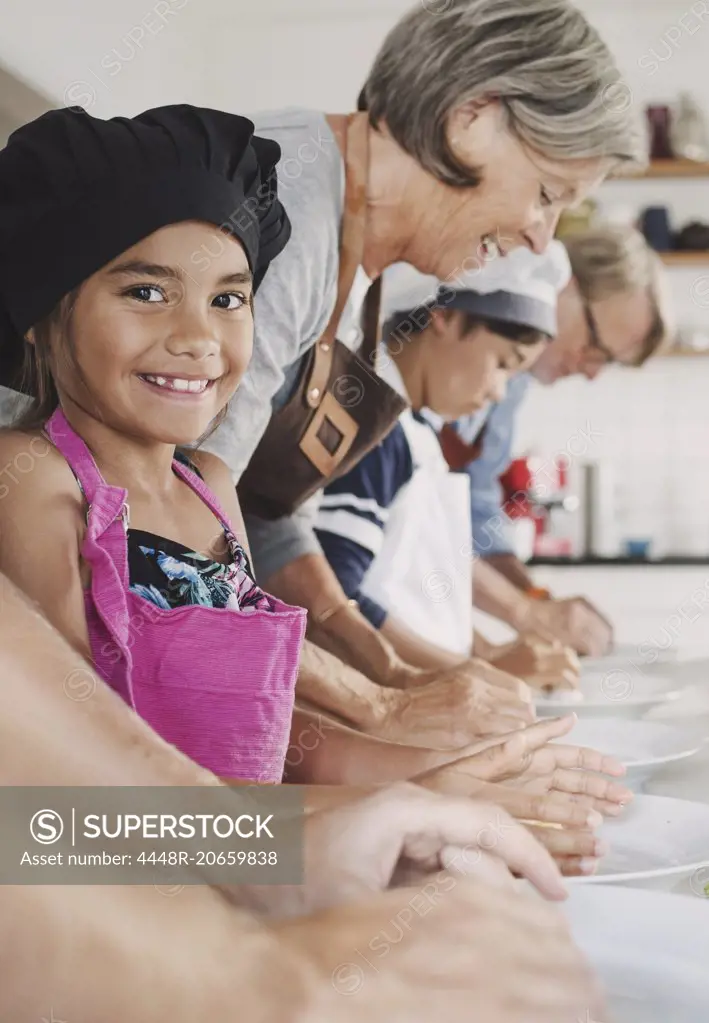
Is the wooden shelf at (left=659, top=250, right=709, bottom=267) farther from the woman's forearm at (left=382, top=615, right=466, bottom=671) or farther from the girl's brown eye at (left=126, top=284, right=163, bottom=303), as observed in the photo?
the girl's brown eye at (left=126, top=284, right=163, bottom=303)

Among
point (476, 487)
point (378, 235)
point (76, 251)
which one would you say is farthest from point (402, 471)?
point (76, 251)

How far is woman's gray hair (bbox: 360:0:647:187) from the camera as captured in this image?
0.72m

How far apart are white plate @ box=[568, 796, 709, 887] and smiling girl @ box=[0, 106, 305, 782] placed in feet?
0.59

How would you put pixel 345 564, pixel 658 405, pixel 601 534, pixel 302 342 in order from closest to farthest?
pixel 302 342, pixel 345 564, pixel 658 405, pixel 601 534

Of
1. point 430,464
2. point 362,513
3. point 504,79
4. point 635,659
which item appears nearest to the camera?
point 504,79

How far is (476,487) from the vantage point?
1.28m

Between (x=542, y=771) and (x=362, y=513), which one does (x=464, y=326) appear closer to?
(x=362, y=513)

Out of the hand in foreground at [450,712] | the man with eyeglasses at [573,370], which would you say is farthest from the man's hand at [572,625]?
the hand in foreground at [450,712]

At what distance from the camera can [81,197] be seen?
0.49 meters

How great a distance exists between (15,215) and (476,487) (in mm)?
845

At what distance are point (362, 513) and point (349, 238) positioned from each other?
0.77ft

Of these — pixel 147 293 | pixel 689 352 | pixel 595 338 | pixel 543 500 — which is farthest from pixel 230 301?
pixel 543 500

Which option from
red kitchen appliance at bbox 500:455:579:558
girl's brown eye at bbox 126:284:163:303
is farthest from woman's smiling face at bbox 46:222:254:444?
red kitchen appliance at bbox 500:455:579:558

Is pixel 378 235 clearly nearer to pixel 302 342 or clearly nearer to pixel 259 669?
pixel 302 342
